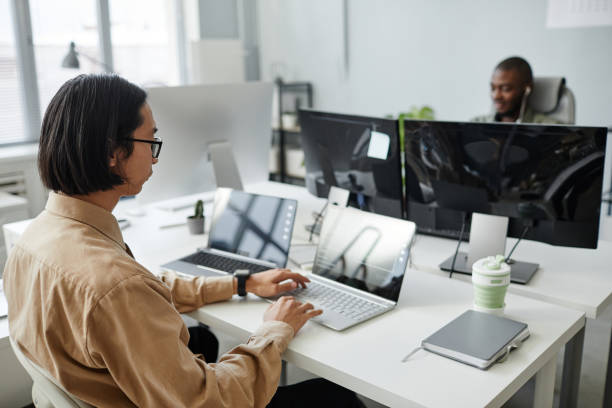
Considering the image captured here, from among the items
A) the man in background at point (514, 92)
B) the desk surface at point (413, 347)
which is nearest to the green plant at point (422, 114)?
the man in background at point (514, 92)

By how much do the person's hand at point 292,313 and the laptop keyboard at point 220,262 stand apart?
346mm

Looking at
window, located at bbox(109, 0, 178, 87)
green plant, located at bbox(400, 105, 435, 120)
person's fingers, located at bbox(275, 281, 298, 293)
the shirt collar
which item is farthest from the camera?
window, located at bbox(109, 0, 178, 87)

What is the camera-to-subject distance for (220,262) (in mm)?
1836

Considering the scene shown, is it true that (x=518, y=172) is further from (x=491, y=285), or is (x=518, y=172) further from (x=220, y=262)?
(x=220, y=262)

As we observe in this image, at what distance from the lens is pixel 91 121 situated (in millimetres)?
1051

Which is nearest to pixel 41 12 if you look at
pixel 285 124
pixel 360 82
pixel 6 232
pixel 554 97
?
pixel 285 124

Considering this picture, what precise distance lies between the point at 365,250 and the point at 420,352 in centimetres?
37

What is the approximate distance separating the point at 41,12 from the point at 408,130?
3.76 metres

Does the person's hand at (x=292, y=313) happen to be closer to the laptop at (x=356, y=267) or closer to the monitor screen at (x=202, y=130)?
the laptop at (x=356, y=267)

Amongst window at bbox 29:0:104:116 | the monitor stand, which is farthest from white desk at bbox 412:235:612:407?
window at bbox 29:0:104:116

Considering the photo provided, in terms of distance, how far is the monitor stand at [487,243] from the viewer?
5.71ft

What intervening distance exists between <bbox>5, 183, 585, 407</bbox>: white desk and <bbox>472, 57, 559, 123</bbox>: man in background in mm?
1692

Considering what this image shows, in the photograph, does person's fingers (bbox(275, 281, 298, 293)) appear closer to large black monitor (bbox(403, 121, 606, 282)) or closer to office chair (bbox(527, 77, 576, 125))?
large black monitor (bbox(403, 121, 606, 282))

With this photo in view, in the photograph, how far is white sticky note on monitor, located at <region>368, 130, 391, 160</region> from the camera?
6.21 ft
